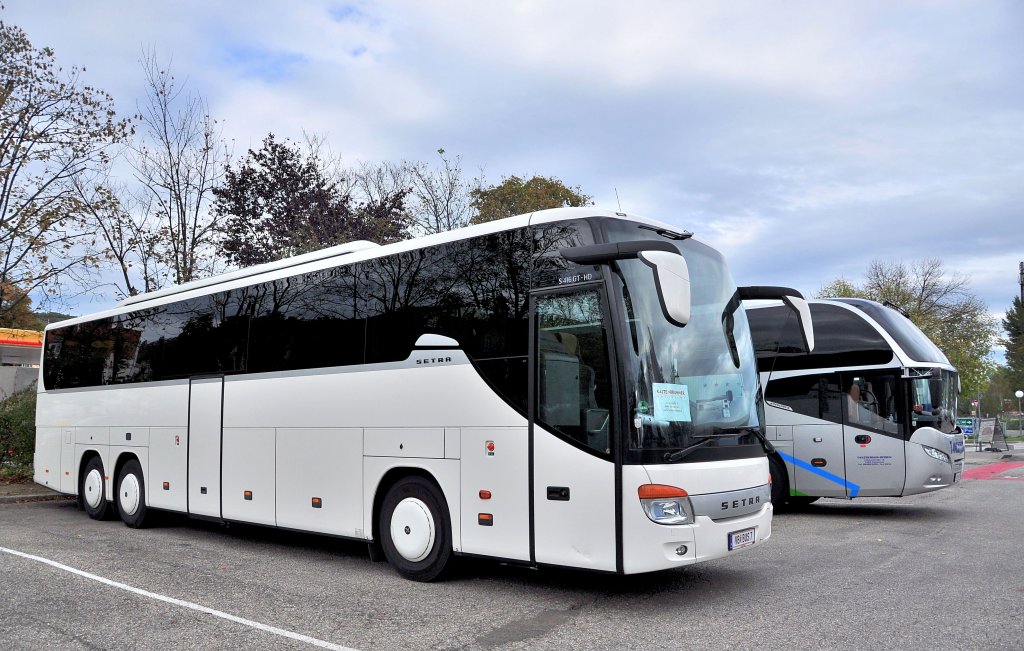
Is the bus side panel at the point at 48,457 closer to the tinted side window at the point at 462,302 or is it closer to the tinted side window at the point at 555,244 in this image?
the tinted side window at the point at 462,302

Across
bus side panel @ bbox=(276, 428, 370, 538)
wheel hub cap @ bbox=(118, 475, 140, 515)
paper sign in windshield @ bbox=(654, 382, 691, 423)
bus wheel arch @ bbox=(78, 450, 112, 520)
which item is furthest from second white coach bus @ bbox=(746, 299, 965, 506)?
bus wheel arch @ bbox=(78, 450, 112, 520)

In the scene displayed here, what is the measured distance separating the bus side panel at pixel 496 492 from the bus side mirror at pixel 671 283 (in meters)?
1.84

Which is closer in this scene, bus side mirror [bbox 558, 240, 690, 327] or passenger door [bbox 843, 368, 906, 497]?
bus side mirror [bbox 558, 240, 690, 327]

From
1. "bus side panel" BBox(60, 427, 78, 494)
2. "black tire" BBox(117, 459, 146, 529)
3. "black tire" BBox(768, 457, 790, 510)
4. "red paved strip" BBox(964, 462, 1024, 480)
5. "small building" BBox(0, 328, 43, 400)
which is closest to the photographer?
"black tire" BBox(117, 459, 146, 529)

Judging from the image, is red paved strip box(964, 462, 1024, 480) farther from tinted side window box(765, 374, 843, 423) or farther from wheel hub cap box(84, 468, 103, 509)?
wheel hub cap box(84, 468, 103, 509)

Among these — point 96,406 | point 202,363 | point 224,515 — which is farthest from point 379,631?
point 96,406

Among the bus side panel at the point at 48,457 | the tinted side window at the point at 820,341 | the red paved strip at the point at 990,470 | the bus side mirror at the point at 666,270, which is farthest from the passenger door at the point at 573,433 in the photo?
the red paved strip at the point at 990,470

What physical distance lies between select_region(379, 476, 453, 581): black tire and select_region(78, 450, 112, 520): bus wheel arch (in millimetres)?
7023

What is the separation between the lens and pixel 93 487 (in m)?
13.5

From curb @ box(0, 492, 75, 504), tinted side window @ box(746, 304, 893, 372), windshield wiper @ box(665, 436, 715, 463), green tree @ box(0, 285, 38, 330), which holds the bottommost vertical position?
curb @ box(0, 492, 75, 504)

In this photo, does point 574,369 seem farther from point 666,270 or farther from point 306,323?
point 306,323

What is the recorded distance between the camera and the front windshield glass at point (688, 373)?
658 centimetres

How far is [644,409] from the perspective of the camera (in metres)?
6.57

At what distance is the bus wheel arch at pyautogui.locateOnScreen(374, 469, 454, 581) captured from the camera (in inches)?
308
